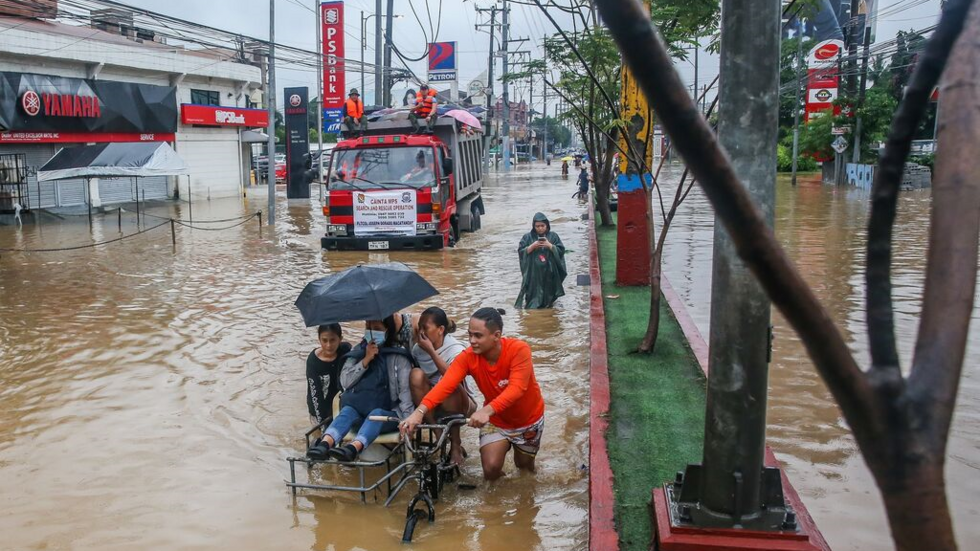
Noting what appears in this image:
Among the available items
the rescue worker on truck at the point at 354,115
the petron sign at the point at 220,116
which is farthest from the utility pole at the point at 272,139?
the petron sign at the point at 220,116

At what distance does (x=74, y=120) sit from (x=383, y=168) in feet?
42.9

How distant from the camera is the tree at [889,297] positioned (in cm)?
131

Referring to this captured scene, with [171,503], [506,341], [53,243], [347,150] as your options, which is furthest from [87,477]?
[53,243]

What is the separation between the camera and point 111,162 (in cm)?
2072

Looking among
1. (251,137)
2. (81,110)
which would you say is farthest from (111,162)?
(251,137)

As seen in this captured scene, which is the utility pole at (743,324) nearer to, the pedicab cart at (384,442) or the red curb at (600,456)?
the red curb at (600,456)

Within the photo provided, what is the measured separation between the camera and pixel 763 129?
389cm

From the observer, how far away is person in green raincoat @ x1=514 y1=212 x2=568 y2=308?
1041cm

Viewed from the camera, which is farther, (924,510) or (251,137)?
(251,137)

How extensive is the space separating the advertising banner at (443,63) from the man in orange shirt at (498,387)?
3719cm

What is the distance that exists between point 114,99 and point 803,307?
92.0 feet

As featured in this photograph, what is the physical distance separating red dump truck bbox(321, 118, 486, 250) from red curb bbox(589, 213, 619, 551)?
7.29 metres

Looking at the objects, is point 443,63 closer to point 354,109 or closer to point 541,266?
point 354,109

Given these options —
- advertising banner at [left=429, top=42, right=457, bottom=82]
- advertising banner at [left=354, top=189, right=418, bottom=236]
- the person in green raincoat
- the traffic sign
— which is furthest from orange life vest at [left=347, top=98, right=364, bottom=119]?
advertising banner at [left=429, top=42, right=457, bottom=82]
